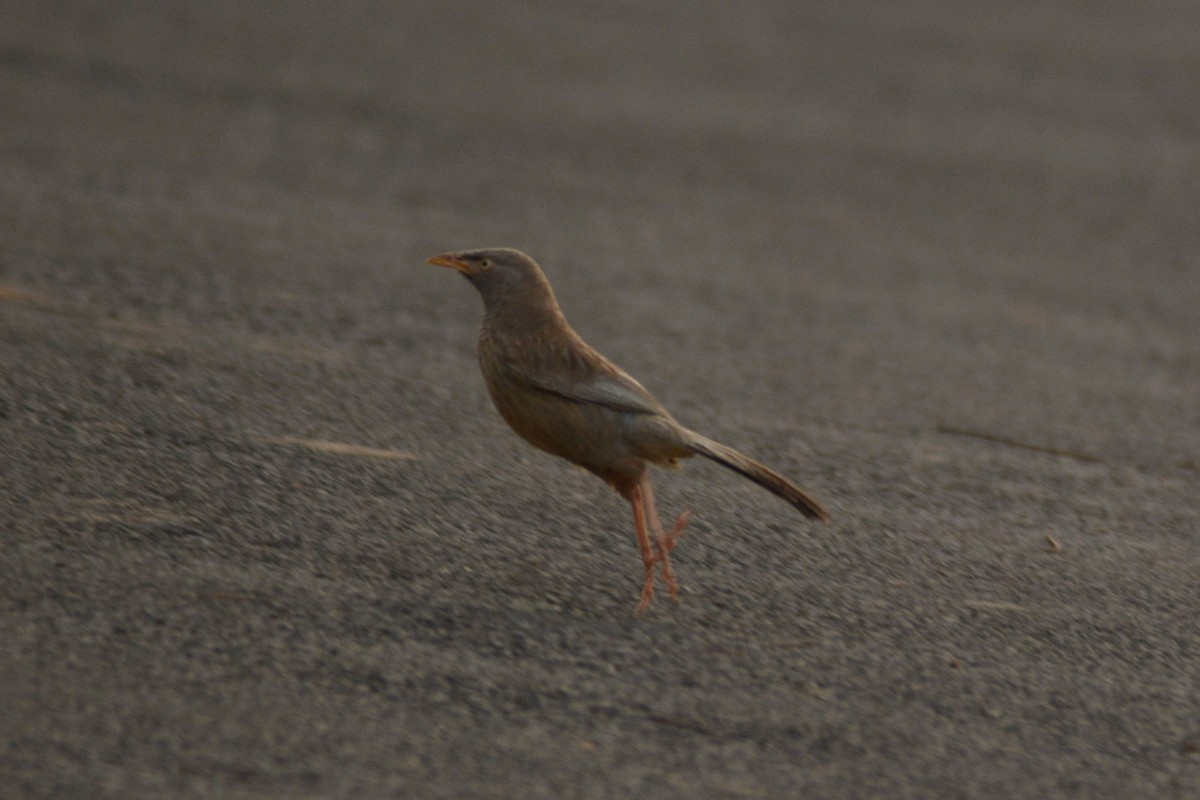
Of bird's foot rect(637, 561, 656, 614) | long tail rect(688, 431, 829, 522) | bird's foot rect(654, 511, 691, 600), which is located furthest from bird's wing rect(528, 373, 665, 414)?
bird's foot rect(637, 561, 656, 614)

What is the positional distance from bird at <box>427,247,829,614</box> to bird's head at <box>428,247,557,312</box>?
0.14m

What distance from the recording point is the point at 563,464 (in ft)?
17.1

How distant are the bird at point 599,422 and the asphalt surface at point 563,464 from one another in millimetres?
228

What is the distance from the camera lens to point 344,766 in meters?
3.09

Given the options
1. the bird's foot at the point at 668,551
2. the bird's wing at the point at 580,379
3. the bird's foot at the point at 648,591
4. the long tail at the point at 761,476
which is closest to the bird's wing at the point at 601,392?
the bird's wing at the point at 580,379

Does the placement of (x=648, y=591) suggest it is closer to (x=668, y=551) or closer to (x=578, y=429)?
(x=668, y=551)

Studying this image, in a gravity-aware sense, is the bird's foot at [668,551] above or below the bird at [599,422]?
below

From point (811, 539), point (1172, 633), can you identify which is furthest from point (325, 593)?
point (1172, 633)

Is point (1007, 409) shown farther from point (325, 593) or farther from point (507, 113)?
point (507, 113)

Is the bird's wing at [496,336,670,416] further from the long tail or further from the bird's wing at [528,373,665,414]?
the long tail

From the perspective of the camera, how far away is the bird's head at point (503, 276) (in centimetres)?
446

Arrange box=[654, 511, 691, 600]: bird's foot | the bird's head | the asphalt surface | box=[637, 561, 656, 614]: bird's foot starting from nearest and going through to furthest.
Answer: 1. the asphalt surface
2. box=[637, 561, 656, 614]: bird's foot
3. box=[654, 511, 691, 600]: bird's foot
4. the bird's head

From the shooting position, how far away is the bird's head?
4457 mm

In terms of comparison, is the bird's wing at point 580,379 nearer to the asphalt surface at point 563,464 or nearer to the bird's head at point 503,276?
the bird's head at point 503,276
